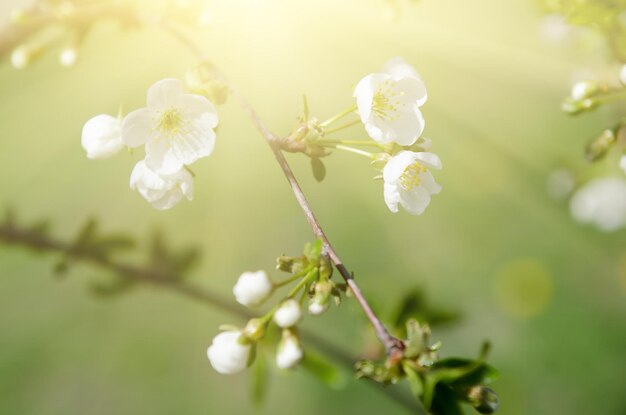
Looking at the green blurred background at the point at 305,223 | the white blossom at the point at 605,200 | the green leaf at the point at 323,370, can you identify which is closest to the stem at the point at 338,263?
the green leaf at the point at 323,370

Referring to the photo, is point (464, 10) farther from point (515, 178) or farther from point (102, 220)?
point (102, 220)

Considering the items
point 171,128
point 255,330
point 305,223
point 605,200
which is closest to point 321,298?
point 255,330

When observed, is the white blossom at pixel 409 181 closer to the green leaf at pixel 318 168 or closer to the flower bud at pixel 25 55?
the green leaf at pixel 318 168

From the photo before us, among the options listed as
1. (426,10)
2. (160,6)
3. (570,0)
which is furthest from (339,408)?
(426,10)

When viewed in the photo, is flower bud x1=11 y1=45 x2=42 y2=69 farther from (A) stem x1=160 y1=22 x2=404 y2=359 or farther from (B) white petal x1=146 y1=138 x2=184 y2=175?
(A) stem x1=160 y1=22 x2=404 y2=359

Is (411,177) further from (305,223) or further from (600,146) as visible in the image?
(305,223)

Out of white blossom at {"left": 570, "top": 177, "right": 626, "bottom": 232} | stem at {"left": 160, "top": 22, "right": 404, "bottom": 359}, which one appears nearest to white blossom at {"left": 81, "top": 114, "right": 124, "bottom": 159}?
stem at {"left": 160, "top": 22, "right": 404, "bottom": 359}
